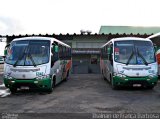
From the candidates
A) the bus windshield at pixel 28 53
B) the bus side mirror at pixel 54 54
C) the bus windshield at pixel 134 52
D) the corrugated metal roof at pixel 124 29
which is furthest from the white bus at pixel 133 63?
the corrugated metal roof at pixel 124 29

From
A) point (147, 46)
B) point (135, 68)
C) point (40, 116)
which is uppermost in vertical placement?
point (147, 46)

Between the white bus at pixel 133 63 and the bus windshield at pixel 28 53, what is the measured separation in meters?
3.68

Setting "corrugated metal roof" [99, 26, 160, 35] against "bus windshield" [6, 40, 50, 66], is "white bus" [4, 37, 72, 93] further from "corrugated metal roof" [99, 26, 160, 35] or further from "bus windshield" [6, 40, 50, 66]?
"corrugated metal roof" [99, 26, 160, 35]

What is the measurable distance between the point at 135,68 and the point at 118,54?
3.91 feet

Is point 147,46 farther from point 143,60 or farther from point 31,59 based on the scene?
point 31,59

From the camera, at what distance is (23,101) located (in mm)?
11719

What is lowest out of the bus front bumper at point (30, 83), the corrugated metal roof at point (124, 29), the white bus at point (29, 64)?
the bus front bumper at point (30, 83)

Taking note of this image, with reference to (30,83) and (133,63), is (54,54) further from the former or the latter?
(133,63)

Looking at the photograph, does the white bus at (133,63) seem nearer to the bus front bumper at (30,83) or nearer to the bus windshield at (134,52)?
the bus windshield at (134,52)

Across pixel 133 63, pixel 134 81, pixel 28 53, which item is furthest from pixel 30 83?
pixel 133 63

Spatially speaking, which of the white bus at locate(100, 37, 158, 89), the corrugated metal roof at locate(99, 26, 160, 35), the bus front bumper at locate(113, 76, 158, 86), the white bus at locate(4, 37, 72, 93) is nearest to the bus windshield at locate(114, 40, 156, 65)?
the white bus at locate(100, 37, 158, 89)

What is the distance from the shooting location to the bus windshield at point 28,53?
46.0 feet

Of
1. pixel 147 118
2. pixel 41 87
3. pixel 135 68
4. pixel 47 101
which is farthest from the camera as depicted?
pixel 135 68

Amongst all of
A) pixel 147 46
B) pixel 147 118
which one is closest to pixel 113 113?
pixel 147 118
